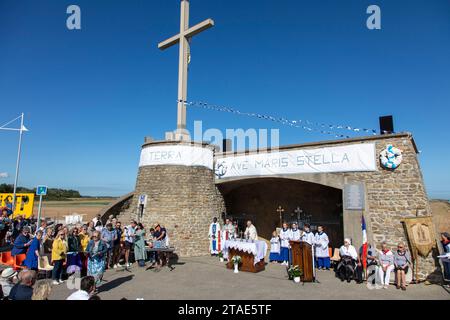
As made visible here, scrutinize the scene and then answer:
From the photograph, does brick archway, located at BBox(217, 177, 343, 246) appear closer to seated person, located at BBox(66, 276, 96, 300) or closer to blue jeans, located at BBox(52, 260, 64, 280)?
blue jeans, located at BBox(52, 260, 64, 280)

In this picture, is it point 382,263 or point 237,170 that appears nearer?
point 382,263

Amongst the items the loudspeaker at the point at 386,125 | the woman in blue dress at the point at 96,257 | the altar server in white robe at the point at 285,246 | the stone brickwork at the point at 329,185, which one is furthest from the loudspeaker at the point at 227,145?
the woman in blue dress at the point at 96,257

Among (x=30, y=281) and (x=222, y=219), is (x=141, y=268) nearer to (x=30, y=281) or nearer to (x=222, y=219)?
(x=222, y=219)

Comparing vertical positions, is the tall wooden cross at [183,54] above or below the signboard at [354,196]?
above

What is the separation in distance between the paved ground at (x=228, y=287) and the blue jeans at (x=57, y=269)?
0.41 metres

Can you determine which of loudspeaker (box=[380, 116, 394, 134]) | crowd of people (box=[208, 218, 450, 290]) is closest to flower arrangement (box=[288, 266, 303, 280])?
crowd of people (box=[208, 218, 450, 290])

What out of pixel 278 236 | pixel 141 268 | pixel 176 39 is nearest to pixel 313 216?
pixel 278 236

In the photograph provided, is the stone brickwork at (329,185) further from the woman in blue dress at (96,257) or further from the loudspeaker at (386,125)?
the woman in blue dress at (96,257)

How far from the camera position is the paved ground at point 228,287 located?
22.6 ft

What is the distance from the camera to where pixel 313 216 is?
1358 cm

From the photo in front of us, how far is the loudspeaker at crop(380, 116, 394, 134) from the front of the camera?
9922mm

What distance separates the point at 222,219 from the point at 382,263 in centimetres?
767

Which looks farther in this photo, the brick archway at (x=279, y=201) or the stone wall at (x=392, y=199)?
the brick archway at (x=279, y=201)

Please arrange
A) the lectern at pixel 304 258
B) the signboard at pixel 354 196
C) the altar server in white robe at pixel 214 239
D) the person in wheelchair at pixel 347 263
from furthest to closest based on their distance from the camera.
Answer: the altar server in white robe at pixel 214 239 < the signboard at pixel 354 196 < the person in wheelchair at pixel 347 263 < the lectern at pixel 304 258
